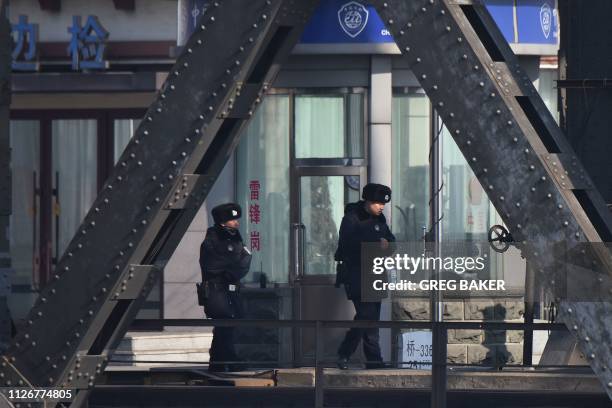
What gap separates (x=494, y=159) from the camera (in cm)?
705

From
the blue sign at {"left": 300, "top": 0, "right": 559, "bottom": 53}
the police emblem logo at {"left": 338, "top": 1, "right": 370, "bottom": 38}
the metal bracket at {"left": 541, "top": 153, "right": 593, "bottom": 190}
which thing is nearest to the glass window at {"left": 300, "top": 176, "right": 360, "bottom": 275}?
the blue sign at {"left": 300, "top": 0, "right": 559, "bottom": 53}

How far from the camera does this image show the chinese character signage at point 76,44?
21.0 meters

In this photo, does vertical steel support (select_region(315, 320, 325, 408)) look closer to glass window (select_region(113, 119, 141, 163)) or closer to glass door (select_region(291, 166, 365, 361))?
glass door (select_region(291, 166, 365, 361))

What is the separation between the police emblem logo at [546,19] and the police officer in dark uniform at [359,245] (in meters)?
3.39

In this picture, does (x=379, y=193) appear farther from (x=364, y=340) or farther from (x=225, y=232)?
(x=225, y=232)

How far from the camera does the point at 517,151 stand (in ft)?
23.0

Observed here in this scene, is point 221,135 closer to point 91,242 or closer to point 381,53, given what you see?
point 91,242

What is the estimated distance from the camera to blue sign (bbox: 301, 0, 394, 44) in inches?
617

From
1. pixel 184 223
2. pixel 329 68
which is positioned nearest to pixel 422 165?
pixel 329 68

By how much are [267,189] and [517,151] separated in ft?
30.7

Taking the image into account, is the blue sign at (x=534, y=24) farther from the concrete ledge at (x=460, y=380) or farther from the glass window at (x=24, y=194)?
the glass window at (x=24, y=194)

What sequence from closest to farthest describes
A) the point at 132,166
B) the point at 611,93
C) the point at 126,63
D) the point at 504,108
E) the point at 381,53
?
the point at 504,108 → the point at 132,166 → the point at 611,93 → the point at 381,53 → the point at 126,63

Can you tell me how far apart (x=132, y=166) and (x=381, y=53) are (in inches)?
329

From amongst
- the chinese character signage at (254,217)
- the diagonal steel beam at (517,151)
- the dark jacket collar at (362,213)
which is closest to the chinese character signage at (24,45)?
the chinese character signage at (254,217)
